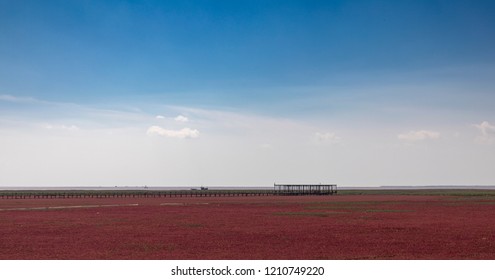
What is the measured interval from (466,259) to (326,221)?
65.8ft

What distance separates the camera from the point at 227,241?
2881 centimetres

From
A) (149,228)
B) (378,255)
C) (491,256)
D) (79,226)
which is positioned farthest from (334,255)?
(79,226)

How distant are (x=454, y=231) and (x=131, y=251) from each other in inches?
763

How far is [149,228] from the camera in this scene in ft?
120

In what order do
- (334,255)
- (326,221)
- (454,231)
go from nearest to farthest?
(334,255) → (454,231) → (326,221)

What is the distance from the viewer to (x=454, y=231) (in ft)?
109

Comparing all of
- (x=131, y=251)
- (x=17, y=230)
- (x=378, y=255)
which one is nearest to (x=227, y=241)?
(x=131, y=251)

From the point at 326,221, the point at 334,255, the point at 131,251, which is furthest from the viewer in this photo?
the point at 326,221

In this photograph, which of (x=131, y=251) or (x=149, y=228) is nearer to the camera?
(x=131, y=251)

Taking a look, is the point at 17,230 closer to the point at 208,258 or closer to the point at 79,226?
the point at 79,226

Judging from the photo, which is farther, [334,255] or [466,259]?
[334,255]
